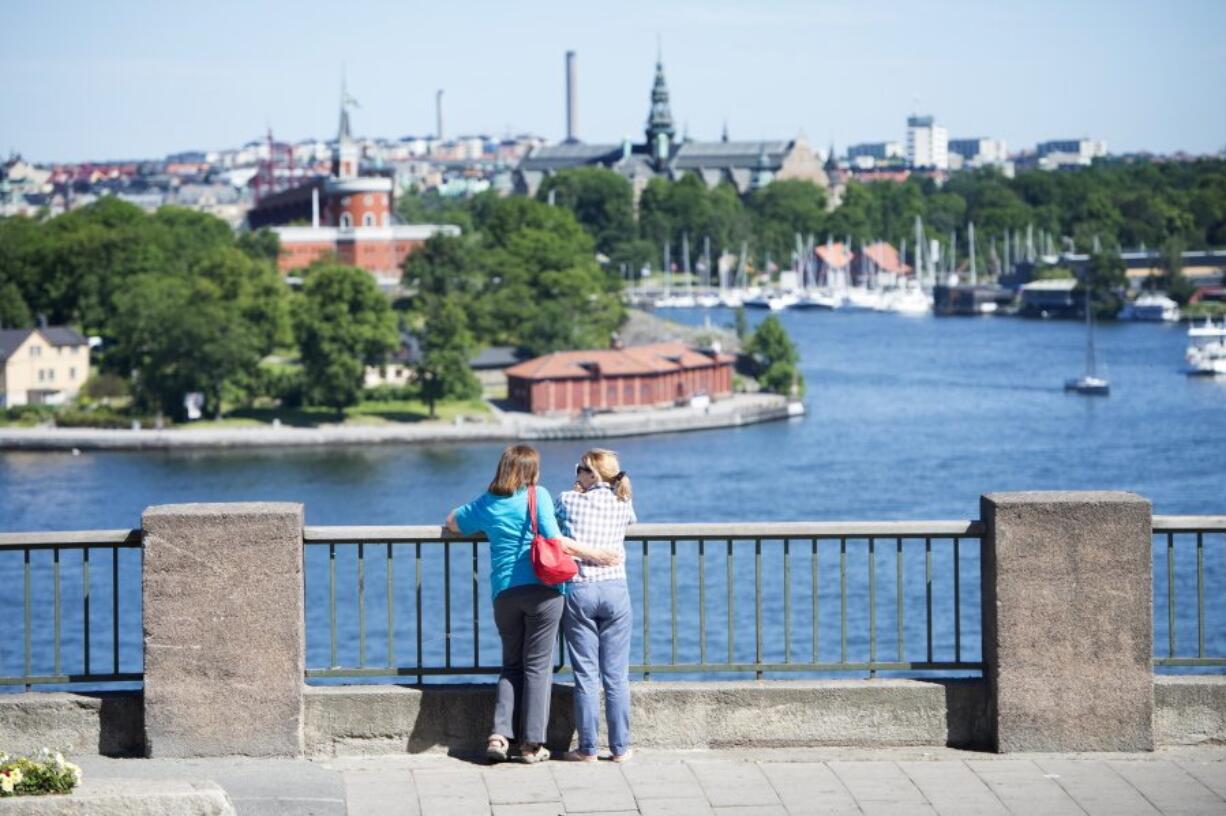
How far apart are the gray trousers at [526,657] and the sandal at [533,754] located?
0.04 meters

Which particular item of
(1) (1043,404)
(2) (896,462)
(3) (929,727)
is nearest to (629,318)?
(1) (1043,404)

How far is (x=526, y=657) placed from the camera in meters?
7.59

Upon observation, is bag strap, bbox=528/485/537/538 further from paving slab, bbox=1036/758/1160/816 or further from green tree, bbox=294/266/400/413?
green tree, bbox=294/266/400/413

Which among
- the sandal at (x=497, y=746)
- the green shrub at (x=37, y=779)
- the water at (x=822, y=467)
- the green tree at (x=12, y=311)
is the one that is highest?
the green tree at (x=12, y=311)

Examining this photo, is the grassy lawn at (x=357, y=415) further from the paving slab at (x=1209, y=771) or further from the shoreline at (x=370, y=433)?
the paving slab at (x=1209, y=771)

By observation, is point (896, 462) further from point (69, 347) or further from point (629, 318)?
point (629, 318)

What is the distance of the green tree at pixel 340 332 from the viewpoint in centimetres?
6812

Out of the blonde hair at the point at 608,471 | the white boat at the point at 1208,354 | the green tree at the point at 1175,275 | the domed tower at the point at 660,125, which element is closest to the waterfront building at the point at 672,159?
the domed tower at the point at 660,125

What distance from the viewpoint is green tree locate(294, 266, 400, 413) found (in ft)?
224

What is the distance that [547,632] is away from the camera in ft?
24.9

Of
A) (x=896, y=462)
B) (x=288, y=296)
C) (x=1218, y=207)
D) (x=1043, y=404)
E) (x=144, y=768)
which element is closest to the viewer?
(x=144, y=768)

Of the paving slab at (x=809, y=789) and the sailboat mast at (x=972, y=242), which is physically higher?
the sailboat mast at (x=972, y=242)

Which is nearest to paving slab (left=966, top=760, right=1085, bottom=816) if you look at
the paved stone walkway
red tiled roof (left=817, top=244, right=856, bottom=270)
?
the paved stone walkway

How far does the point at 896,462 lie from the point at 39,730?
167 feet
